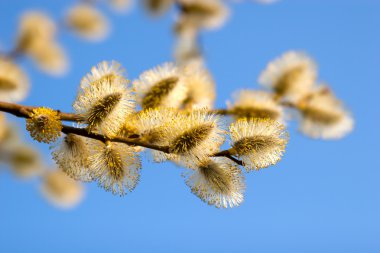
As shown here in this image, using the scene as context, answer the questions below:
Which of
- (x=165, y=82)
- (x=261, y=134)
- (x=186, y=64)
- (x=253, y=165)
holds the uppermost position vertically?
(x=186, y=64)

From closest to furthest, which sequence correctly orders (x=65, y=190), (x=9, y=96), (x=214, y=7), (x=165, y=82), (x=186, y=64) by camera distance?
(x=165, y=82) → (x=9, y=96) → (x=186, y=64) → (x=214, y=7) → (x=65, y=190)

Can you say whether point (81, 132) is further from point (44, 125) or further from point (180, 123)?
point (180, 123)

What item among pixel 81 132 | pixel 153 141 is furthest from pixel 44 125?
pixel 153 141

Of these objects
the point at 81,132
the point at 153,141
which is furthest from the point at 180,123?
the point at 81,132

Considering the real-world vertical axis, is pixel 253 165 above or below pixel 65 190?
below

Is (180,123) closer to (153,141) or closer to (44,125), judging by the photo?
(153,141)

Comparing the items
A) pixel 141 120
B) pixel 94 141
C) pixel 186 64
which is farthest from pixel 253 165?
pixel 186 64

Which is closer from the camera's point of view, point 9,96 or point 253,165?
point 253,165

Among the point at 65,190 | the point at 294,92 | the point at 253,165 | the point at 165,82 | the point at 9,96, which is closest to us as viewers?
the point at 253,165

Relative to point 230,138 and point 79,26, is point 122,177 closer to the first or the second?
point 230,138

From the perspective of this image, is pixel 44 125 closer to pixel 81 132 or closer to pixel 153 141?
pixel 81 132

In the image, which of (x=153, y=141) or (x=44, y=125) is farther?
(x=153, y=141)
